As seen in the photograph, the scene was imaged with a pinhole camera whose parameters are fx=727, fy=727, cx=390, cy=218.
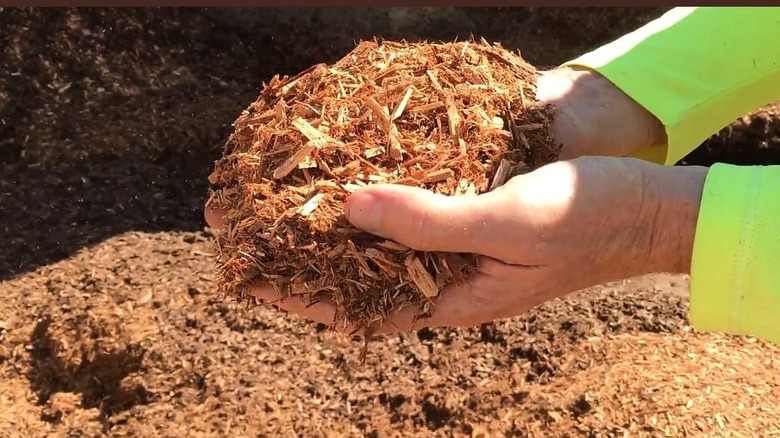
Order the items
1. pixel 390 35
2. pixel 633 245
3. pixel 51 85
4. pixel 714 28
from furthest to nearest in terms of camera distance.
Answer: pixel 390 35, pixel 51 85, pixel 714 28, pixel 633 245

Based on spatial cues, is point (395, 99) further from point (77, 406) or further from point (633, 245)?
point (77, 406)

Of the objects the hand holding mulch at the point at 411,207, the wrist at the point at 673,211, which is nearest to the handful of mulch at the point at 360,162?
the hand holding mulch at the point at 411,207

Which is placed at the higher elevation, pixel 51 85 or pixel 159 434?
pixel 51 85

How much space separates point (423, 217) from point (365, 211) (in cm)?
11

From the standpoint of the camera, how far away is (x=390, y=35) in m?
3.71

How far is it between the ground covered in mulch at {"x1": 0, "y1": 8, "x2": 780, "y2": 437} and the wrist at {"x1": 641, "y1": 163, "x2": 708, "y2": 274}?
3.07 feet

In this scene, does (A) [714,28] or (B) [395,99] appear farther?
(A) [714,28]

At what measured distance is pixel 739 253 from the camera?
4.00 feet

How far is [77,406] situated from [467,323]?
5.36 feet

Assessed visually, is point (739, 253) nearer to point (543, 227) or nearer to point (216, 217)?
point (543, 227)

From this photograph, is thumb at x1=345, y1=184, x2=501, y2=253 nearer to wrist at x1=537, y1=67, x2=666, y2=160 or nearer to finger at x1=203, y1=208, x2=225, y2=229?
finger at x1=203, y1=208, x2=225, y2=229

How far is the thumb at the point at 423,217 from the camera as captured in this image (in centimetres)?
129

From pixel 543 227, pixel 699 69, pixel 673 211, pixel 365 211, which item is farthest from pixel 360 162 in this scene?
→ pixel 699 69

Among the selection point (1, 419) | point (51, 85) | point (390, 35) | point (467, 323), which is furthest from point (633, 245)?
point (51, 85)
